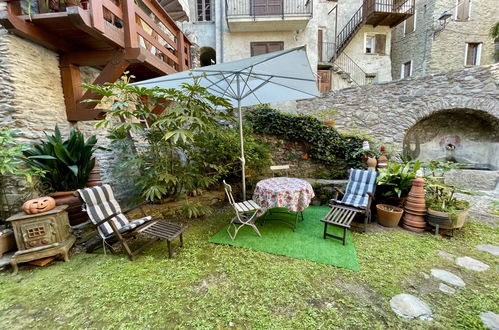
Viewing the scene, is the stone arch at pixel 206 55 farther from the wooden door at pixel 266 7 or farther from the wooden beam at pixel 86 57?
the wooden beam at pixel 86 57

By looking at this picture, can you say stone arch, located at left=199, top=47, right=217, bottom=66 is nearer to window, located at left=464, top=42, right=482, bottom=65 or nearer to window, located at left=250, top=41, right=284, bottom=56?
window, located at left=250, top=41, right=284, bottom=56

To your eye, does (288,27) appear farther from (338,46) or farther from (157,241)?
(157,241)

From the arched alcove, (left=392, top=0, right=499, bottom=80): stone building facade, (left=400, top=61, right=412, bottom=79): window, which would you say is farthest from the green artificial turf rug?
(left=400, top=61, right=412, bottom=79): window

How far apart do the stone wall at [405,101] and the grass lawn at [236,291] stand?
511 centimetres

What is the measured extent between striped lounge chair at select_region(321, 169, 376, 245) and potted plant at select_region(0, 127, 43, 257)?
4.04 meters

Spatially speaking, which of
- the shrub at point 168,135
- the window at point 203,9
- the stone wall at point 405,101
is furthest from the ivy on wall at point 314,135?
the window at point 203,9

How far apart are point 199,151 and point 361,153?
12.8 ft

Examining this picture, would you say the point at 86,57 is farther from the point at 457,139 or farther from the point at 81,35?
the point at 457,139

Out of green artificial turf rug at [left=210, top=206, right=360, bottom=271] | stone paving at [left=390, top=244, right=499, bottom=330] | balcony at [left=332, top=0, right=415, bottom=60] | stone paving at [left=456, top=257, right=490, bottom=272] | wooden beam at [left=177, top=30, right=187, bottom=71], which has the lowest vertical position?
stone paving at [left=456, top=257, right=490, bottom=272]

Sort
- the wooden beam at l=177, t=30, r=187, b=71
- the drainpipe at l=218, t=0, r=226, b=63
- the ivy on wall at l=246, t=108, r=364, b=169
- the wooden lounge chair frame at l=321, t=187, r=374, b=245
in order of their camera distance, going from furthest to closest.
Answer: the drainpipe at l=218, t=0, r=226, b=63, the wooden beam at l=177, t=30, r=187, b=71, the ivy on wall at l=246, t=108, r=364, b=169, the wooden lounge chair frame at l=321, t=187, r=374, b=245

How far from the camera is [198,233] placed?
3211 millimetres

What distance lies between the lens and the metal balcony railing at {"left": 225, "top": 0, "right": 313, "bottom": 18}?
8.09 metres

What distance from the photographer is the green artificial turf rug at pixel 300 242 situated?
252cm

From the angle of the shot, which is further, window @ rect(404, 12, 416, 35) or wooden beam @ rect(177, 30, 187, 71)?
window @ rect(404, 12, 416, 35)
